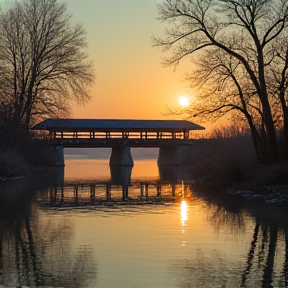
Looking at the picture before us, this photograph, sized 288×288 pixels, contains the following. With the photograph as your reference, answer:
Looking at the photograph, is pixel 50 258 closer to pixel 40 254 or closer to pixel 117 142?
pixel 40 254

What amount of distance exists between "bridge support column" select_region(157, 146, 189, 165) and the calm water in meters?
48.0

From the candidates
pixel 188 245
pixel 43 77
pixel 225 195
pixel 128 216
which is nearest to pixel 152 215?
pixel 128 216

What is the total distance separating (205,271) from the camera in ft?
37.6

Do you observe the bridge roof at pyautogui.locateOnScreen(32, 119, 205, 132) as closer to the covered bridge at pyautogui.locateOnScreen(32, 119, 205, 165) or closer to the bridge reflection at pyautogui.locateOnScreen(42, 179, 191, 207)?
the covered bridge at pyautogui.locateOnScreen(32, 119, 205, 165)

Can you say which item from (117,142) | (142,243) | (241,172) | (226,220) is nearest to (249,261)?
(142,243)

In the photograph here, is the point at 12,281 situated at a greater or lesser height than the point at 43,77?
lesser

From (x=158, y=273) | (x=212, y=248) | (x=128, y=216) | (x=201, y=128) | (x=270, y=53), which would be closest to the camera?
(x=158, y=273)

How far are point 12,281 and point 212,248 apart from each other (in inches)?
204

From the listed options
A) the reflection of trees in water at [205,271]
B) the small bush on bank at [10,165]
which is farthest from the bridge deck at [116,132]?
the reflection of trees in water at [205,271]

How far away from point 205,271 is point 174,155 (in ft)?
209

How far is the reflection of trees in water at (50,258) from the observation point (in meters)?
10.7

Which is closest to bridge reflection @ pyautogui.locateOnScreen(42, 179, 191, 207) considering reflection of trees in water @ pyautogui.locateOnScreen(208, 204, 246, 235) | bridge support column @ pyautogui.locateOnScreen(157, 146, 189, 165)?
reflection of trees in water @ pyautogui.locateOnScreen(208, 204, 246, 235)

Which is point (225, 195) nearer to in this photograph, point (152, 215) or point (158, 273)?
point (152, 215)

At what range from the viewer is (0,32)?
52.0 metres
